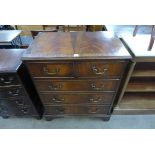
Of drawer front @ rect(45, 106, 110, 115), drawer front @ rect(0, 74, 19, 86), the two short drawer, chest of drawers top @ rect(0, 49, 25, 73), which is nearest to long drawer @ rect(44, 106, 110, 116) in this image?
drawer front @ rect(45, 106, 110, 115)

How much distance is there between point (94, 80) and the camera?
3.77 feet

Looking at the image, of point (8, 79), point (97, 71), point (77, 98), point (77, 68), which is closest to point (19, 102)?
point (8, 79)

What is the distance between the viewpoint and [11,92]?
1.27 meters

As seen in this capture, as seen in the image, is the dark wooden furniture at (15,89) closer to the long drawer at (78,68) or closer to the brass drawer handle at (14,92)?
the brass drawer handle at (14,92)

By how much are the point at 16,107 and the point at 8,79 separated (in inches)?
16.3

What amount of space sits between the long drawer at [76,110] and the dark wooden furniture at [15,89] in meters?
0.17

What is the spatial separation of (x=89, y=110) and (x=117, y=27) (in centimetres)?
113

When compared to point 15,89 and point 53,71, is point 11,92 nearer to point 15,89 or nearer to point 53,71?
point 15,89

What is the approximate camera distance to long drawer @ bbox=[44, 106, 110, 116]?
1.44 m

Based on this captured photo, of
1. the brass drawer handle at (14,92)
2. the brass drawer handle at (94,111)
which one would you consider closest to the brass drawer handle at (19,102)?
the brass drawer handle at (14,92)

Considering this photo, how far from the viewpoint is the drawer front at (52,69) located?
101 centimetres

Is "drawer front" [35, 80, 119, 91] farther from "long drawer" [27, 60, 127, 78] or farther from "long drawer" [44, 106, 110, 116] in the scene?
"long drawer" [44, 106, 110, 116]
